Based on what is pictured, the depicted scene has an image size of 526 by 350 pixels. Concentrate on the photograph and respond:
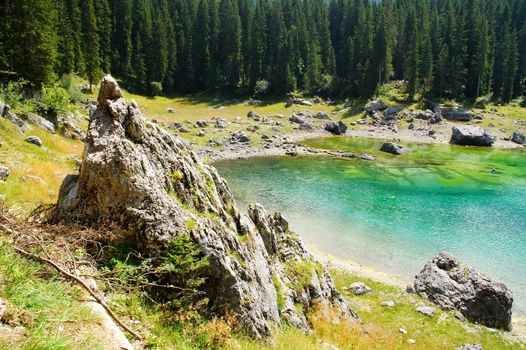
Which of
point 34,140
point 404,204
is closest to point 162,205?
point 34,140

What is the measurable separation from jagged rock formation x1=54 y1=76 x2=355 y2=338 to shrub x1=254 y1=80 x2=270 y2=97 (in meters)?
93.7

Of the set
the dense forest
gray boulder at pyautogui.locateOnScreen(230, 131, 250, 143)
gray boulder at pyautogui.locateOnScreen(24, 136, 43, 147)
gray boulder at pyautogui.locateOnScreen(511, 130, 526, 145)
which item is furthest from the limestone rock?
the dense forest

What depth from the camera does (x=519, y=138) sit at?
247 ft

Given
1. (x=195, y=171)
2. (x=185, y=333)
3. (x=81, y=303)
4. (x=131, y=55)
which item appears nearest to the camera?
(x=81, y=303)

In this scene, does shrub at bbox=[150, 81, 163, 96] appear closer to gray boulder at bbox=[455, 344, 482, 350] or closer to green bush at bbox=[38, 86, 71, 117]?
green bush at bbox=[38, 86, 71, 117]

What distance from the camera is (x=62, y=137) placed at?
118ft

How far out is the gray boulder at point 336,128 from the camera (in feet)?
268

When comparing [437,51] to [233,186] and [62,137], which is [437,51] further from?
[62,137]

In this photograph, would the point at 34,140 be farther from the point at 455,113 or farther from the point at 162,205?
the point at 455,113

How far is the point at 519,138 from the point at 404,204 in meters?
49.7

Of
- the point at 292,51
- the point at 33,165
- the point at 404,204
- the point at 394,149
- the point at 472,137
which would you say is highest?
the point at 292,51

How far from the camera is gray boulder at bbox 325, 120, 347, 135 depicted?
81562 mm

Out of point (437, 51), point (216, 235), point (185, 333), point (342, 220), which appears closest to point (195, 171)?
point (216, 235)

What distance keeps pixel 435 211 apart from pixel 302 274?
26.7 m
